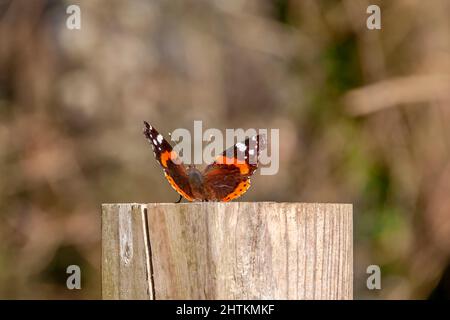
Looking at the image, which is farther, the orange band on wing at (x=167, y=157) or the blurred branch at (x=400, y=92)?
the blurred branch at (x=400, y=92)

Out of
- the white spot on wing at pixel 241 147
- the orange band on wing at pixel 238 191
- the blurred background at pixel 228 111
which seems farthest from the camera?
the blurred background at pixel 228 111

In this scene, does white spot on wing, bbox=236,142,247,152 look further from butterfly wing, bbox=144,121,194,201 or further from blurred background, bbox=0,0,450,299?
blurred background, bbox=0,0,450,299

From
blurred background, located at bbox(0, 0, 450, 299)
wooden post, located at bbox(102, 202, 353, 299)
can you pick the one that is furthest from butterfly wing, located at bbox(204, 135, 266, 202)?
blurred background, located at bbox(0, 0, 450, 299)

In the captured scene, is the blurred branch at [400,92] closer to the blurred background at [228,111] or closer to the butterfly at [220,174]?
the blurred background at [228,111]

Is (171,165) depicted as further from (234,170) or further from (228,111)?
(228,111)

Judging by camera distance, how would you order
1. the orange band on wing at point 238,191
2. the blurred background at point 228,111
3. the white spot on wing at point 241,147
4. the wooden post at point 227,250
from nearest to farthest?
the wooden post at point 227,250
the orange band on wing at point 238,191
the white spot on wing at point 241,147
the blurred background at point 228,111

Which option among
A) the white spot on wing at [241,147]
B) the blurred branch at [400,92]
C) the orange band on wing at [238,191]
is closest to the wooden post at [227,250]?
the orange band on wing at [238,191]

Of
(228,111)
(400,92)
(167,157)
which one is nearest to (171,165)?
(167,157)

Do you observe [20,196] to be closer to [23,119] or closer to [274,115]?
[23,119]
